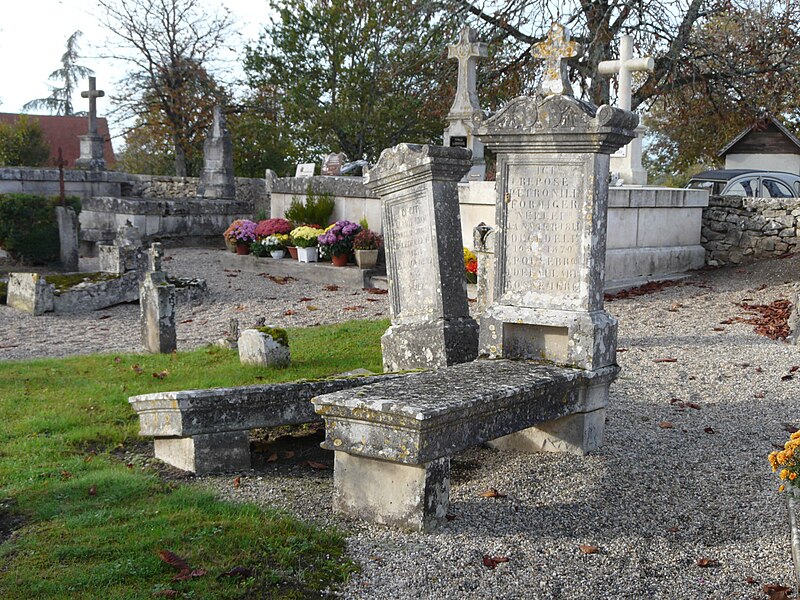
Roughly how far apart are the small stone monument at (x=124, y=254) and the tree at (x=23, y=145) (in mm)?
15884

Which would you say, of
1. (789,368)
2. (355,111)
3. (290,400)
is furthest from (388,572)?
(355,111)

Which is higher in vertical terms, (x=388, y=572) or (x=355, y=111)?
(x=355, y=111)

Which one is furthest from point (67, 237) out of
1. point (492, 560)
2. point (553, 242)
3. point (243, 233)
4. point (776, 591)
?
point (776, 591)

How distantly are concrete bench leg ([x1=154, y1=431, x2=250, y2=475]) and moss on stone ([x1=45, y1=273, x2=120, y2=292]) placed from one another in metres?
7.70

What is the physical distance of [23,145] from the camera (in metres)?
27.4

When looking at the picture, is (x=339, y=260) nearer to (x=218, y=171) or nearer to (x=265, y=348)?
(x=265, y=348)

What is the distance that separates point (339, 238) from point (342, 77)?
1560 cm

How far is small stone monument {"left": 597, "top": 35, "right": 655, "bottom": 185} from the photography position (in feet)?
47.7

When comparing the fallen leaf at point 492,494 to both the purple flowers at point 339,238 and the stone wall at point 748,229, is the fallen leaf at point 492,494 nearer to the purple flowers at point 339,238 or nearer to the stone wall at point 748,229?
the purple flowers at point 339,238

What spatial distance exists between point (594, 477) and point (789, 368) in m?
3.57

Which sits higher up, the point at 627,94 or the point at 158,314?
the point at 627,94

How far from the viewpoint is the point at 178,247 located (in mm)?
19500

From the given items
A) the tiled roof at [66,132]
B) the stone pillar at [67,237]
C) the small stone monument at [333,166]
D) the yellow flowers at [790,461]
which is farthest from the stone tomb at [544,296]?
the tiled roof at [66,132]

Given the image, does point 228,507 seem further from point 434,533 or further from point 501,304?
point 501,304
